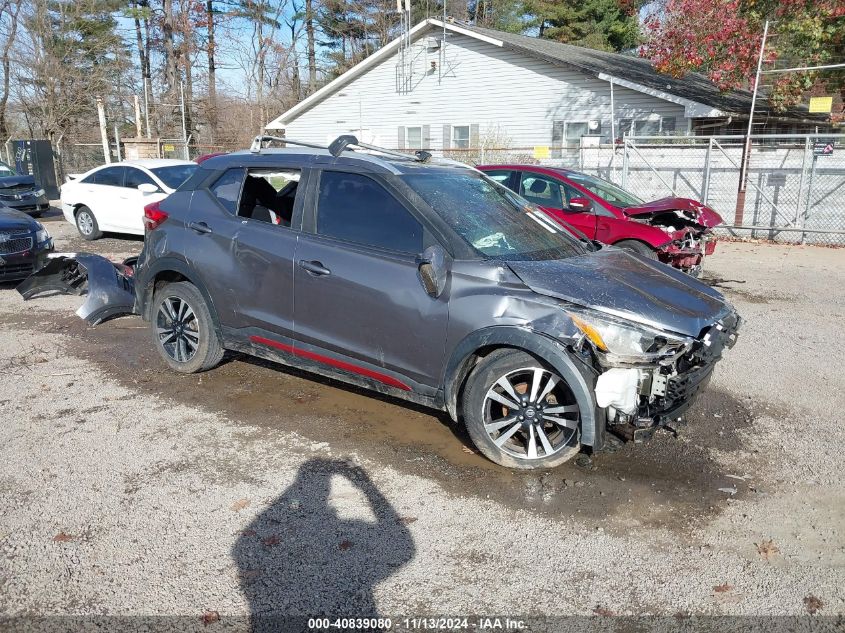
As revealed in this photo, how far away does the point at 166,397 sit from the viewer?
5234 millimetres

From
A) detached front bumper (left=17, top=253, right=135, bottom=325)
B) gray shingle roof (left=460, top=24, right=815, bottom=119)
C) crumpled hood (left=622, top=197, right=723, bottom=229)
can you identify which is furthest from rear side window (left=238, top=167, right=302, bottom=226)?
gray shingle roof (left=460, top=24, right=815, bottom=119)

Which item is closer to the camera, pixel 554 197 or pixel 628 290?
pixel 628 290

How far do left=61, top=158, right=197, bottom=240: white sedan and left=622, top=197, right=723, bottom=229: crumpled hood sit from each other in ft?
26.6

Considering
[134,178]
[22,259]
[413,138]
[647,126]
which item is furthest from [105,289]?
[413,138]

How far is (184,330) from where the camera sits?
5488 mm

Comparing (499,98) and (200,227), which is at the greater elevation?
(499,98)

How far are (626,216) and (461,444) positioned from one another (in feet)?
19.7

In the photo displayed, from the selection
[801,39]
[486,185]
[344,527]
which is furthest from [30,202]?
[801,39]

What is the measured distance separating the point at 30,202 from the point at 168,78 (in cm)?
2563

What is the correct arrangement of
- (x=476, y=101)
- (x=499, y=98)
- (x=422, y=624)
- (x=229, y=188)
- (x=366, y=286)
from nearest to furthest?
(x=422, y=624) < (x=366, y=286) < (x=229, y=188) < (x=499, y=98) < (x=476, y=101)

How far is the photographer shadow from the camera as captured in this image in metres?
2.90

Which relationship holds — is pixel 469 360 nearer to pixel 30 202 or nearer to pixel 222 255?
pixel 222 255

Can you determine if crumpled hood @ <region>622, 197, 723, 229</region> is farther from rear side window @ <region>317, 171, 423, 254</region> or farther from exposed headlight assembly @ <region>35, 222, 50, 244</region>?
exposed headlight assembly @ <region>35, 222, 50, 244</region>

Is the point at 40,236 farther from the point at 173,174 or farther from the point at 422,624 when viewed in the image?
the point at 422,624
